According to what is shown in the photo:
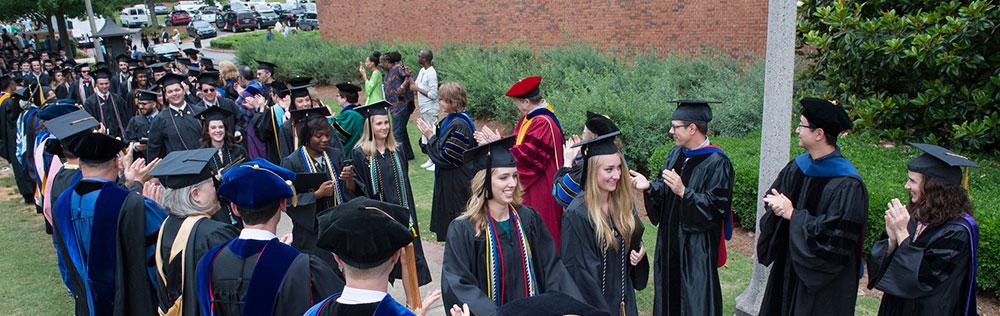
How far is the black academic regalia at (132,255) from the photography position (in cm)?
469

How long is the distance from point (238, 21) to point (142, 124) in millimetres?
45615

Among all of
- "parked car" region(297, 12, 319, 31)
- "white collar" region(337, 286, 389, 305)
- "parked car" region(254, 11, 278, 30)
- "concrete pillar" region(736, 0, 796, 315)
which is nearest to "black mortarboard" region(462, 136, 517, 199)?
"white collar" region(337, 286, 389, 305)

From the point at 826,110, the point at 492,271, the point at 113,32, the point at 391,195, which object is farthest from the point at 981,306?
the point at 113,32

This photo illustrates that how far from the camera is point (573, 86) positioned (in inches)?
516

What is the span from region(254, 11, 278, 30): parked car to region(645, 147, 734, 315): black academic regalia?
50.1 metres

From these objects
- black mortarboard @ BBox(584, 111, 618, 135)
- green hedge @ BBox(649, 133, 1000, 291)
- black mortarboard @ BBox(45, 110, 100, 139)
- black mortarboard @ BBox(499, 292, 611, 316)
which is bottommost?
green hedge @ BBox(649, 133, 1000, 291)

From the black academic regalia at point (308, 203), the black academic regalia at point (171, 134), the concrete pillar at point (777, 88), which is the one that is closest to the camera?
the concrete pillar at point (777, 88)

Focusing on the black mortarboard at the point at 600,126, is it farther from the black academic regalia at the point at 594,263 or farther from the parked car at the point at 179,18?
the parked car at the point at 179,18

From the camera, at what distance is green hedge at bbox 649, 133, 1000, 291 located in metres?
6.04

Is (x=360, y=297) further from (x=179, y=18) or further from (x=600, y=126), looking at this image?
(x=179, y=18)

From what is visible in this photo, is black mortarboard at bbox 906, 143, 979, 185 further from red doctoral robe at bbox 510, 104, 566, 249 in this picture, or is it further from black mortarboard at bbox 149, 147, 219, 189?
black mortarboard at bbox 149, 147, 219, 189

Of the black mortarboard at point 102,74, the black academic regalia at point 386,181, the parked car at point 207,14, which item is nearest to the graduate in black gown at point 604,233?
the black academic regalia at point 386,181

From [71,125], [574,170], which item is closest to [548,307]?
[574,170]

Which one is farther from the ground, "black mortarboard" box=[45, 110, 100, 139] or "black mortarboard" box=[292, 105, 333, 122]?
"black mortarboard" box=[45, 110, 100, 139]
